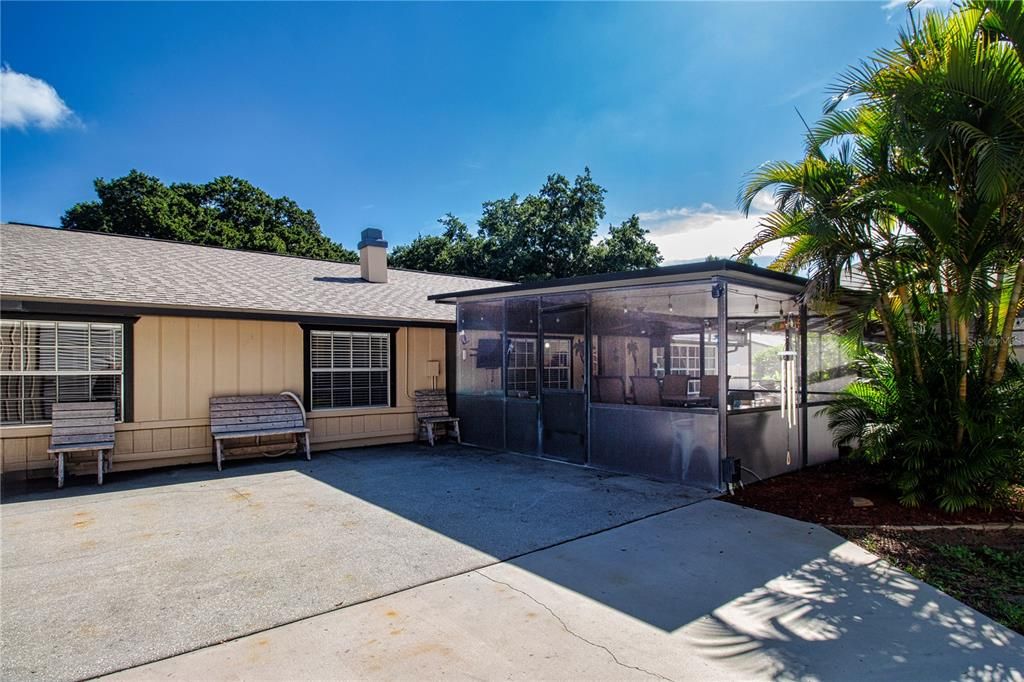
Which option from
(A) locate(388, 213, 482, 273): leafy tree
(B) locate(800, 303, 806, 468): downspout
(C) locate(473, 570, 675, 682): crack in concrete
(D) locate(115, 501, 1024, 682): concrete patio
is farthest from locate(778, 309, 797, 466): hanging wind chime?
(A) locate(388, 213, 482, 273): leafy tree

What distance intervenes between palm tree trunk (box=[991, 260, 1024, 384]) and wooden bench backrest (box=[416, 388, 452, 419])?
25.5ft

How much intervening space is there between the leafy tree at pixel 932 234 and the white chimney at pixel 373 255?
7911mm

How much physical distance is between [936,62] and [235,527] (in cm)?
768

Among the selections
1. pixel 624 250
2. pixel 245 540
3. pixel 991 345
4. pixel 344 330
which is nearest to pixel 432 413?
pixel 344 330

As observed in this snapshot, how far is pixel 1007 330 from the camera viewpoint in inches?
214

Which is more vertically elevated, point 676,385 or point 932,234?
point 932,234

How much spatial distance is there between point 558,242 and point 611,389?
Answer: 18.3m

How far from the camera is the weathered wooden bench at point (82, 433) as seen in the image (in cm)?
687

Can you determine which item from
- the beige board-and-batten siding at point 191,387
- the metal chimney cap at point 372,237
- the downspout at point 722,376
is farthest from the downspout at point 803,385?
the metal chimney cap at point 372,237

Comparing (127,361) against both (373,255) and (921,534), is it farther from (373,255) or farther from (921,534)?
(921,534)

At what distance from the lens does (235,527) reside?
5.26 metres

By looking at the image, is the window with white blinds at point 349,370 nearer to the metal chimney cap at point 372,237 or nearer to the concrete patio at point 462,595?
the metal chimney cap at point 372,237

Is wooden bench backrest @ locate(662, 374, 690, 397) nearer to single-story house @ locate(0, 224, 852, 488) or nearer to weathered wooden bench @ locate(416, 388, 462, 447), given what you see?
single-story house @ locate(0, 224, 852, 488)

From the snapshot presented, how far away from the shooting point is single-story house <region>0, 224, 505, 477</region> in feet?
23.4
